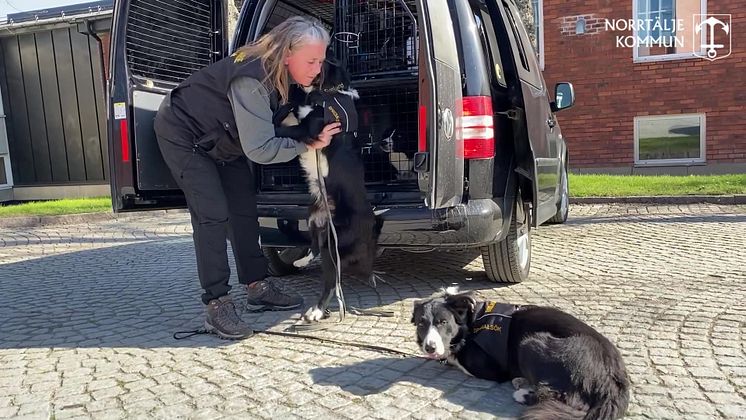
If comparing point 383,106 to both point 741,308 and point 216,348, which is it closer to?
point 216,348

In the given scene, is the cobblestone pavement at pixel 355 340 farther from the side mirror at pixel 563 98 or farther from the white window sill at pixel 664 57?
the white window sill at pixel 664 57

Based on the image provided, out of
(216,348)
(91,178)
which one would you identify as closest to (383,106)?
(216,348)

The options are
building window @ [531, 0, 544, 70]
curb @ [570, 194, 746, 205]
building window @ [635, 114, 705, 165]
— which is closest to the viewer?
curb @ [570, 194, 746, 205]

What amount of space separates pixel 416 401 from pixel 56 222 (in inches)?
372

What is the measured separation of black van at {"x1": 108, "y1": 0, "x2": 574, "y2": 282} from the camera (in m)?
3.43

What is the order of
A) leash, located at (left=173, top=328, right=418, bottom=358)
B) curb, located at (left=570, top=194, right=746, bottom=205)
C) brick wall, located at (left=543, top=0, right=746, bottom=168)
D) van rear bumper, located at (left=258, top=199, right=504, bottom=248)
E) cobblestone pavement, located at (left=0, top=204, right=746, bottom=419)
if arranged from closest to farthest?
1. cobblestone pavement, located at (left=0, top=204, right=746, bottom=419)
2. leash, located at (left=173, top=328, right=418, bottom=358)
3. van rear bumper, located at (left=258, top=199, right=504, bottom=248)
4. curb, located at (left=570, top=194, right=746, bottom=205)
5. brick wall, located at (left=543, top=0, right=746, bottom=168)

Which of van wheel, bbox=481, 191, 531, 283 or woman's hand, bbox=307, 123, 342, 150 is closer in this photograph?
woman's hand, bbox=307, 123, 342, 150

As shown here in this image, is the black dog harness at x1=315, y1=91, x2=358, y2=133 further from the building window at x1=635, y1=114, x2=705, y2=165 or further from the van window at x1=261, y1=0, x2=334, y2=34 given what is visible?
the building window at x1=635, y1=114, x2=705, y2=165

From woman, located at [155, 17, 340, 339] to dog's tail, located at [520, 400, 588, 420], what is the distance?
70.9 inches

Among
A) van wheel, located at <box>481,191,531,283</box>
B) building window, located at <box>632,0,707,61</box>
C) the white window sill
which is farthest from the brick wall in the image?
van wheel, located at <box>481,191,531,283</box>

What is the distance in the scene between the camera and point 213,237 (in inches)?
139

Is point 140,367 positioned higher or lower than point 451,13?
lower

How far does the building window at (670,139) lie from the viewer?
11.9 metres

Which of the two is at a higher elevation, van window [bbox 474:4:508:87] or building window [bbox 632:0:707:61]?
building window [bbox 632:0:707:61]
